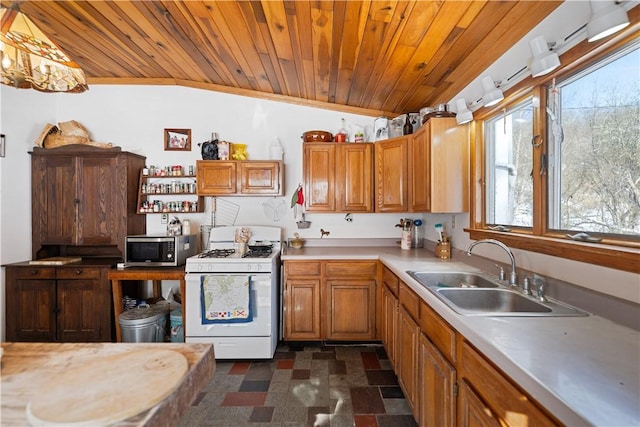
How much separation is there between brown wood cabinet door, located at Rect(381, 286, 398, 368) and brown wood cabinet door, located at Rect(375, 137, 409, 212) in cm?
81

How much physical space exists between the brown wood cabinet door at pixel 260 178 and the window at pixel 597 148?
2204mm

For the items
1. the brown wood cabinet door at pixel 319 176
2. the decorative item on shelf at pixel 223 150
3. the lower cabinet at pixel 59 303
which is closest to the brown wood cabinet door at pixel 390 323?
the brown wood cabinet door at pixel 319 176

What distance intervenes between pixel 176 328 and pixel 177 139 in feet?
6.51

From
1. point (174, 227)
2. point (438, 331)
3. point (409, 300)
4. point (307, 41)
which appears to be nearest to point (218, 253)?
point (174, 227)

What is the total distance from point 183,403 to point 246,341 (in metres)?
1.88

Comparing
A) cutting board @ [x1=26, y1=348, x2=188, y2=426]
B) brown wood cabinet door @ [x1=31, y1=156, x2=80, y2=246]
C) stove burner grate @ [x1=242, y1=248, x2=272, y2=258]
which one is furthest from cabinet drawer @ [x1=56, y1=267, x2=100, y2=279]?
cutting board @ [x1=26, y1=348, x2=188, y2=426]

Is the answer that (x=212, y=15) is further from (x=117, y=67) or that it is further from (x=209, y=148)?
(x=117, y=67)

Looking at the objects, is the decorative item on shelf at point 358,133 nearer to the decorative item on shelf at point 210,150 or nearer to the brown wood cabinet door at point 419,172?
the brown wood cabinet door at point 419,172

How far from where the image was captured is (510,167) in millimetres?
1865

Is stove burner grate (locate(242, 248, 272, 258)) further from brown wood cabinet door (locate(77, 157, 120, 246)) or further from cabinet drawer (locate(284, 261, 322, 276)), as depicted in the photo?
brown wood cabinet door (locate(77, 157, 120, 246))

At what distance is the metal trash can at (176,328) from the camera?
2.65m

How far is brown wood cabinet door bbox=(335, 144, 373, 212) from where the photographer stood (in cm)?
289

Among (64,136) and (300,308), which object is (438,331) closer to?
(300,308)

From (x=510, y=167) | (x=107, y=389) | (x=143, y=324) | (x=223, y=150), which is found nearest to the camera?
(x=107, y=389)
